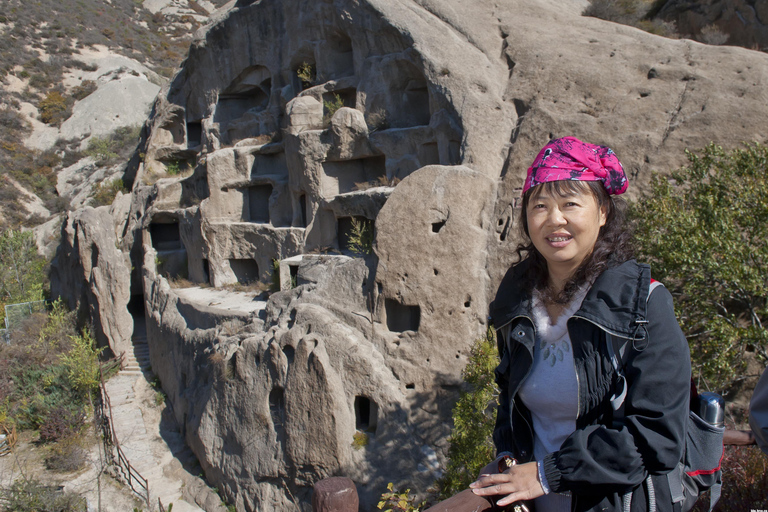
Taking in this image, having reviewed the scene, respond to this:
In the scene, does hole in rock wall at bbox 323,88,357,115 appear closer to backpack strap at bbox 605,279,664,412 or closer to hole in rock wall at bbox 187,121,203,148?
hole in rock wall at bbox 187,121,203,148

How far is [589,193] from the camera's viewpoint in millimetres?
1718

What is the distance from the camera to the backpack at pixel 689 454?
1.54m

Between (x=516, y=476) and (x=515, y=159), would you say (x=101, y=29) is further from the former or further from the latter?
(x=516, y=476)

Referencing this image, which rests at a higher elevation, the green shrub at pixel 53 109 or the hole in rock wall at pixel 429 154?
the green shrub at pixel 53 109

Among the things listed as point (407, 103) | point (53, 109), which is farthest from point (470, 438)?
point (53, 109)

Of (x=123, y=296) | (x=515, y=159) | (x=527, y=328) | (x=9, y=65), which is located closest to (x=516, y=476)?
(x=527, y=328)

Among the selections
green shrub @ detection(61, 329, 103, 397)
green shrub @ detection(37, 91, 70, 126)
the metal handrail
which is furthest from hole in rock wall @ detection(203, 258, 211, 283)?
green shrub @ detection(37, 91, 70, 126)

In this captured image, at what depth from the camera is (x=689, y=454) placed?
5.20ft

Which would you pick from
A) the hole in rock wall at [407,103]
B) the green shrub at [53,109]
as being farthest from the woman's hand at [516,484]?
the green shrub at [53,109]

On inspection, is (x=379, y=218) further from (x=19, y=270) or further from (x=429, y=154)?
(x=19, y=270)

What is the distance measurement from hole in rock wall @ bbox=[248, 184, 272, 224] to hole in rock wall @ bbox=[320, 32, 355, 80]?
4.49 meters

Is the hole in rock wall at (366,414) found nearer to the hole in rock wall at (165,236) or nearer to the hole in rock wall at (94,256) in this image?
the hole in rock wall at (94,256)

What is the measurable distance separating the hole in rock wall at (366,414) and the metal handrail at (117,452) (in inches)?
179

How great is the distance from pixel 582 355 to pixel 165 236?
2134 centimetres
